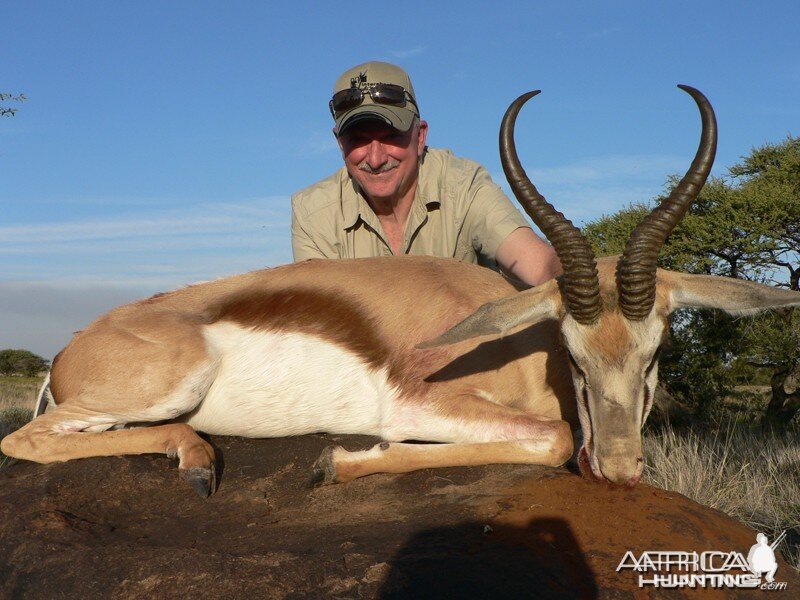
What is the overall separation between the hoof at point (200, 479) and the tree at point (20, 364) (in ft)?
78.4

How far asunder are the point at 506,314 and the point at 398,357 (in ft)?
3.14

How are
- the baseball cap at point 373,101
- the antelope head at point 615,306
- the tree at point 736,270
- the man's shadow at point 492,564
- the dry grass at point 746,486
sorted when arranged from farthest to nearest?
the tree at point 736,270 < the baseball cap at point 373,101 < the dry grass at point 746,486 < the antelope head at point 615,306 < the man's shadow at point 492,564

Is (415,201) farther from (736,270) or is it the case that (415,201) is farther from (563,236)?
(736,270)

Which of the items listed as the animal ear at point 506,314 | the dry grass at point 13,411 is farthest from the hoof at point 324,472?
the dry grass at point 13,411

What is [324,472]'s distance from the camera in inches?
169

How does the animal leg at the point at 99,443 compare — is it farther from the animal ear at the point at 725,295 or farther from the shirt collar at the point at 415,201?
the shirt collar at the point at 415,201

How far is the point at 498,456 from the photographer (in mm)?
4238

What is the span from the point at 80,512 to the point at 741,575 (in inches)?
128

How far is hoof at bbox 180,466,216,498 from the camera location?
4379mm

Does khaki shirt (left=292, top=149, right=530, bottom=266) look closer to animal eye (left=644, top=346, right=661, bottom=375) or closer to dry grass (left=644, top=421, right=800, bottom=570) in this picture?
dry grass (left=644, top=421, right=800, bottom=570)

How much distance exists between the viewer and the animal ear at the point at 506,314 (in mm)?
4238

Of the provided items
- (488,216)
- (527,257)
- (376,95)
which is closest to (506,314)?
(527,257)

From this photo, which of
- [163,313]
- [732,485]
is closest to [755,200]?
[732,485]

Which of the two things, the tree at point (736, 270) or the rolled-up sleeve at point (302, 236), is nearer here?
the rolled-up sleeve at point (302, 236)
